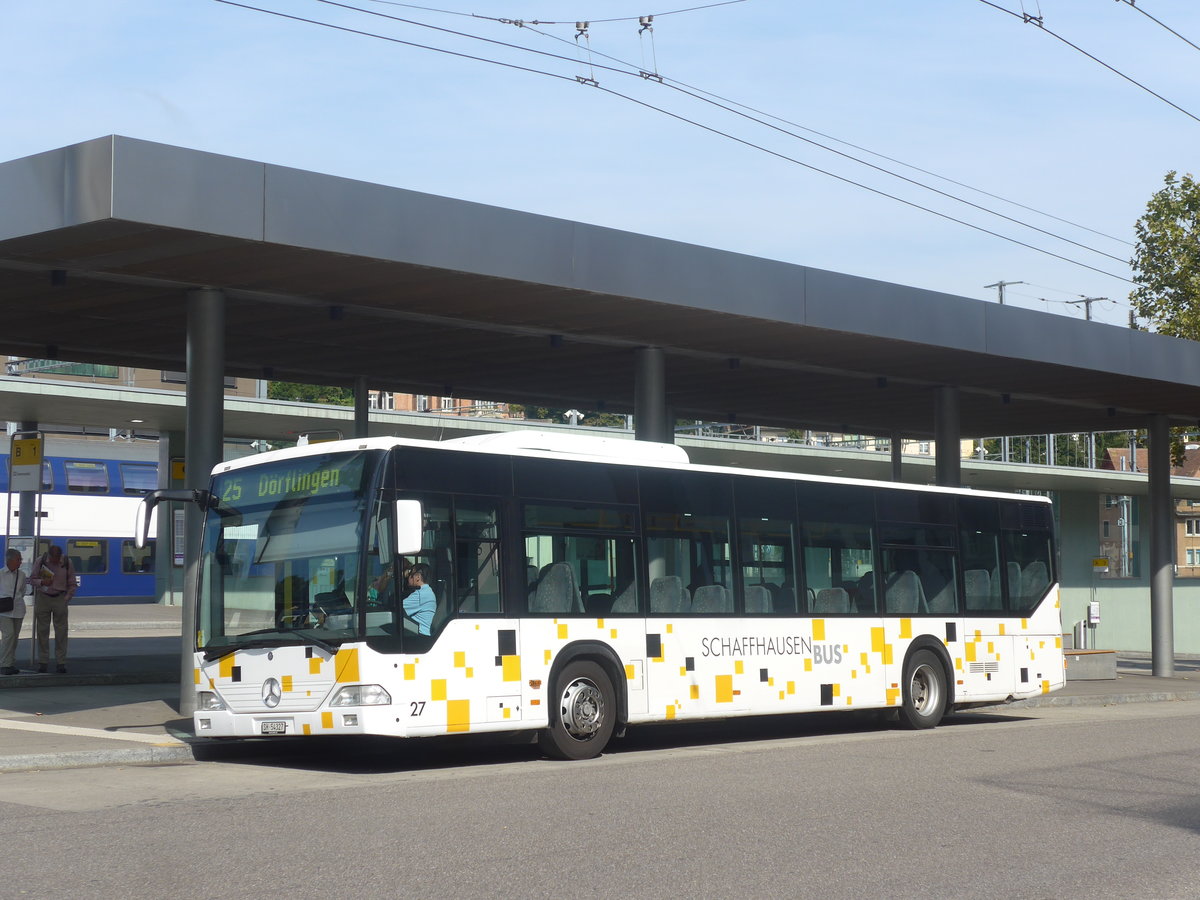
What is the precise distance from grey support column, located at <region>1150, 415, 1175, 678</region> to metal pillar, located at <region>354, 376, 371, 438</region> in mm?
15462

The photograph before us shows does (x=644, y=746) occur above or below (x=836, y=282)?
below

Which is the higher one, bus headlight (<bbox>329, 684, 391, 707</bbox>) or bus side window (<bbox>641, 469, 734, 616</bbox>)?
bus side window (<bbox>641, 469, 734, 616</bbox>)

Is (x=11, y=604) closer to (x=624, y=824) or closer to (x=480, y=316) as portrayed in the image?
(x=480, y=316)

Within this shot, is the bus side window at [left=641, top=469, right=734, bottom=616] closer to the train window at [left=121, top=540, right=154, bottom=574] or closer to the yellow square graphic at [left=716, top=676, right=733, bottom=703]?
the yellow square graphic at [left=716, top=676, right=733, bottom=703]

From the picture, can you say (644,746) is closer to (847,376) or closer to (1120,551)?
(847,376)

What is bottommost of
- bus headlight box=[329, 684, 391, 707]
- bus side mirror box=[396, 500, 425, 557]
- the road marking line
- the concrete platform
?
the concrete platform

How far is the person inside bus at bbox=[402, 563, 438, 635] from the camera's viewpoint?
12.8m

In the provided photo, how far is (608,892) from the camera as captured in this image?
23.6 ft

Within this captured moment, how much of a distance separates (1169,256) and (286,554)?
2684 cm

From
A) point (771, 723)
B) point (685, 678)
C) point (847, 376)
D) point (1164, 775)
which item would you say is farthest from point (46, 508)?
point (1164, 775)

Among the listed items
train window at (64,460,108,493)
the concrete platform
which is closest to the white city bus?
the concrete platform

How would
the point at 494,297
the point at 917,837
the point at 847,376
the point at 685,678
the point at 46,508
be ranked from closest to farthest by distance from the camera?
the point at 917,837 < the point at 685,678 < the point at 494,297 < the point at 847,376 < the point at 46,508

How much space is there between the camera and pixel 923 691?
18344 millimetres

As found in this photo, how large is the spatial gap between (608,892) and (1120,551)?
4267 centimetres
